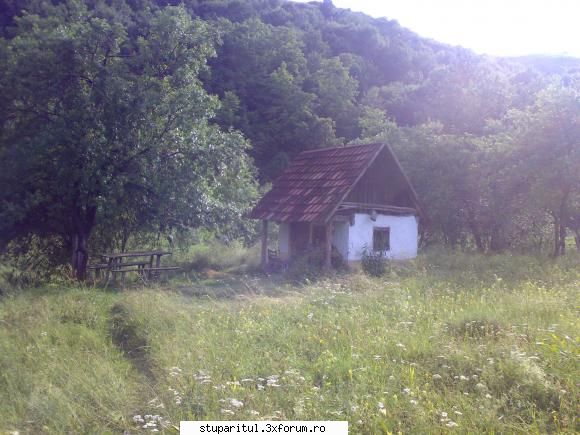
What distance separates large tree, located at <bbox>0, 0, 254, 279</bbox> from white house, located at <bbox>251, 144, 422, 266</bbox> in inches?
127

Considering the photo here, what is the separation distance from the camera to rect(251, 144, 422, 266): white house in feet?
59.9

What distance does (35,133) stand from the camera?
1597 centimetres

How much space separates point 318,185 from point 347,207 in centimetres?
191

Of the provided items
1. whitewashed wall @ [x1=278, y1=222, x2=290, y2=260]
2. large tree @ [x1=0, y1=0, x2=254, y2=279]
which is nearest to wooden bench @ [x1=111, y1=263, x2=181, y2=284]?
large tree @ [x1=0, y1=0, x2=254, y2=279]

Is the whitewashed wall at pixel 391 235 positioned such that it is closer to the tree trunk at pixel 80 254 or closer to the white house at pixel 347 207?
the white house at pixel 347 207

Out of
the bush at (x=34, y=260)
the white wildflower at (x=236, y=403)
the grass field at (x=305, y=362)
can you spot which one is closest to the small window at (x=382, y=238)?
the grass field at (x=305, y=362)

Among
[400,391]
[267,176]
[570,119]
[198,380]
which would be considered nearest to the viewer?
[400,391]

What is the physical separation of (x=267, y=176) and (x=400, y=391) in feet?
A: 112

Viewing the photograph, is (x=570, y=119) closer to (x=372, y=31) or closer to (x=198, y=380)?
(x=198, y=380)

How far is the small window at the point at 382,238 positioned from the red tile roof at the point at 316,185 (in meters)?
2.26

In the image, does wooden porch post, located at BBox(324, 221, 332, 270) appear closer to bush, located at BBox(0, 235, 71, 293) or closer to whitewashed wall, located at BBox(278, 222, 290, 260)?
whitewashed wall, located at BBox(278, 222, 290, 260)

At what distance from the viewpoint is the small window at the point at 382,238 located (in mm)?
19469

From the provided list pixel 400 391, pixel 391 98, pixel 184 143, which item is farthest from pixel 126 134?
pixel 391 98

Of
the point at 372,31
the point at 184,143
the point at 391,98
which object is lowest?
the point at 184,143
